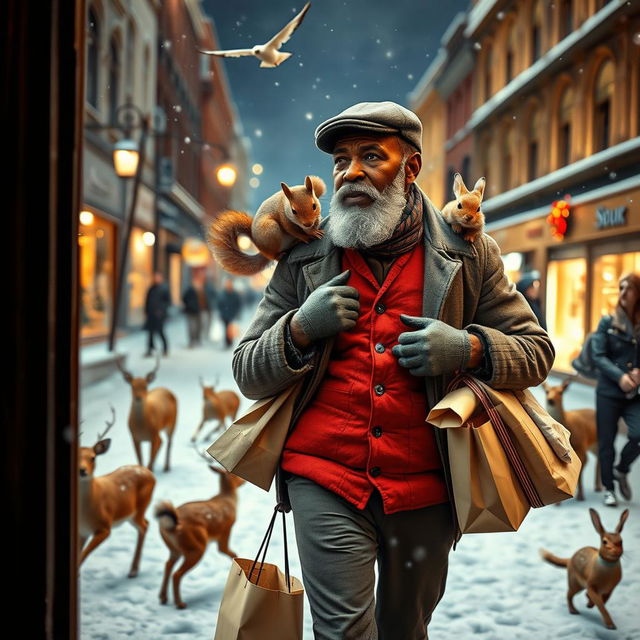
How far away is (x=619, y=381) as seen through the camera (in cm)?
332

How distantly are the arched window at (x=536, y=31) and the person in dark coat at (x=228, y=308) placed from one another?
8.07 ft

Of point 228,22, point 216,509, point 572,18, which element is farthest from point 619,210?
point 216,509

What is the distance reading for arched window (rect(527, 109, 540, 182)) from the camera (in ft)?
12.5

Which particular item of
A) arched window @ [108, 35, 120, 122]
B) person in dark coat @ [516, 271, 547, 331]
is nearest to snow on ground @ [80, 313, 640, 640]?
person in dark coat @ [516, 271, 547, 331]

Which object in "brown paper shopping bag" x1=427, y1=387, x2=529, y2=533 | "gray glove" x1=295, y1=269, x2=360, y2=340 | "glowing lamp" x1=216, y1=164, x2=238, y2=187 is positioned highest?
"glowing lamp" x1=216, y1=164, x2=238, y2=187

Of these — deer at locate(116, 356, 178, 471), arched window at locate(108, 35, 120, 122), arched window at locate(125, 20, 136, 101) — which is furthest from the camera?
arched window at locate(108, 35, 120, 122)

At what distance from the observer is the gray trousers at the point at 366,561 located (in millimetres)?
1936

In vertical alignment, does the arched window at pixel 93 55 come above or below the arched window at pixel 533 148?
above

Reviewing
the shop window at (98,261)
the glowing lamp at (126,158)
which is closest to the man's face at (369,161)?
the glowing lamp at (126,158)

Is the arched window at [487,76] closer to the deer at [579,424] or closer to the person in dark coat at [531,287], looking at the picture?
the person in dark coat at [531,287]

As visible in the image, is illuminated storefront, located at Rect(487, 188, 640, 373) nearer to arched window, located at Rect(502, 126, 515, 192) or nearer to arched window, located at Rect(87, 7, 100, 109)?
arched window, located at Rect(502, 126, 515, 192)

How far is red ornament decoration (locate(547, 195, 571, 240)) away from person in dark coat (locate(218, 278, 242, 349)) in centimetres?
224

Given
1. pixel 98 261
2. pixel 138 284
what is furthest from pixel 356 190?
pixel 98 261

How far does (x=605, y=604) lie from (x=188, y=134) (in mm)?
3099
